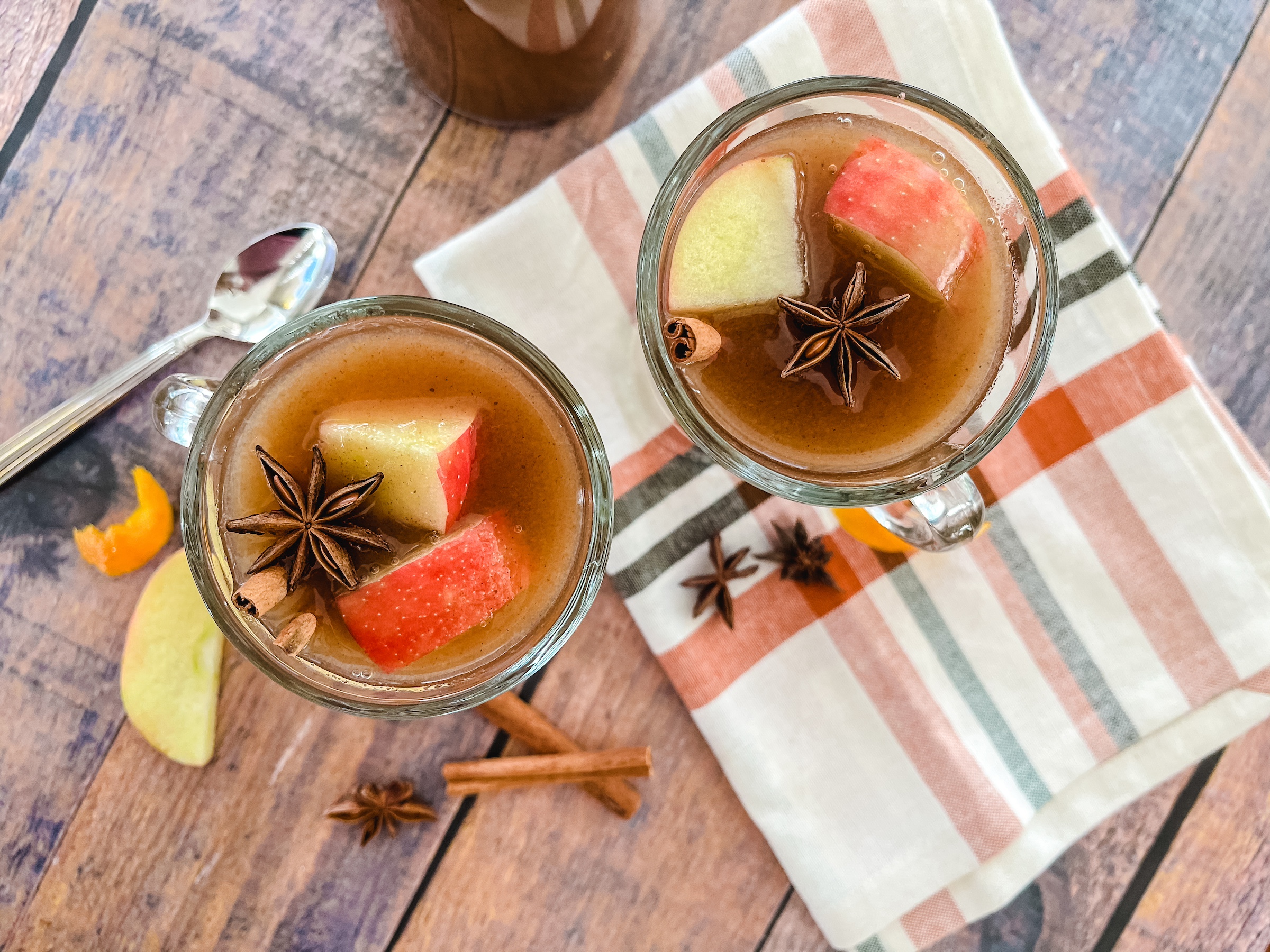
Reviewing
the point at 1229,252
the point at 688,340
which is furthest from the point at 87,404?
the point at 1229,252

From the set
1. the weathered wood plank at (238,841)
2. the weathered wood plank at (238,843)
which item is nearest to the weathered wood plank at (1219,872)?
the weathered wood plank at (238,843)

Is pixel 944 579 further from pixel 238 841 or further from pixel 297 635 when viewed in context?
pixel 238 841

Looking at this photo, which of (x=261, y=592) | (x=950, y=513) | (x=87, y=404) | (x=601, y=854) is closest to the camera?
(x=261, y=592)

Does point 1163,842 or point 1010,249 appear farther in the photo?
point 1163,842

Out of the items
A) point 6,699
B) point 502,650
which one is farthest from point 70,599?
point 502,650

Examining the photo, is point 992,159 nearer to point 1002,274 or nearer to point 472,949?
point 1002,274

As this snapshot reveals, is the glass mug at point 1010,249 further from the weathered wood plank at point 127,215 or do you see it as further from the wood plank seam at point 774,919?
the wood plank seam at point 774,919

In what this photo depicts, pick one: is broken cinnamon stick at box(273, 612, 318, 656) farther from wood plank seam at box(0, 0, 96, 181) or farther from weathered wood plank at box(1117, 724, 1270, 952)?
weathered wood plank at box(1117, 724, 1270, 952)
